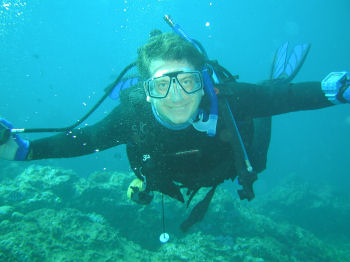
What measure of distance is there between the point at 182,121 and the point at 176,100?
0.28 m

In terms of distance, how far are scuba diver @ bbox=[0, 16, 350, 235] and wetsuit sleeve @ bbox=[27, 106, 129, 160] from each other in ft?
0.04

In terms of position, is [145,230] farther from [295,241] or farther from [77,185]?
[295,241]

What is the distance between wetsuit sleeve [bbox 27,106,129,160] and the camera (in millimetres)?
2768

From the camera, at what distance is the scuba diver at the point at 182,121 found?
2717 millimetres

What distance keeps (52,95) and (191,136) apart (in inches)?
4376

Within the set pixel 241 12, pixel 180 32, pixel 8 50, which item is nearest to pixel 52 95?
pixel 8 50

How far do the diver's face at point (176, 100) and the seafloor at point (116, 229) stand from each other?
13.3 feet

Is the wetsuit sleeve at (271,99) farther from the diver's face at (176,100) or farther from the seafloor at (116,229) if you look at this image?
the seafloor at (116,229)

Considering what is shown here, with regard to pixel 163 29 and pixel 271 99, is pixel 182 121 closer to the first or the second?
pixel 271 99

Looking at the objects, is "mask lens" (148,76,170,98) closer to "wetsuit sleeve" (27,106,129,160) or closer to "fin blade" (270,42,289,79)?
"wetsuit sleeve" (27,106,129,160)

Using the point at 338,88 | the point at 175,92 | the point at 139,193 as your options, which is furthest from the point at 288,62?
the point at 139,193

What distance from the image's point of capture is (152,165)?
9.48ft

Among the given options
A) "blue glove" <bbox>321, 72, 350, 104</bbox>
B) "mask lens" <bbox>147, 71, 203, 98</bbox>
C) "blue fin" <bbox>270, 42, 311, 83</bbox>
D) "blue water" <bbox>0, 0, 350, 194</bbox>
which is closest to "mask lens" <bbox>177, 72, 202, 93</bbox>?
"mask lens" <bbox>147, 71, 203, 98</bbox>

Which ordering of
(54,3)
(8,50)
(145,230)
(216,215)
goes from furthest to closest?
(8,50) < (54,3) < (216,215) < (145,230)
